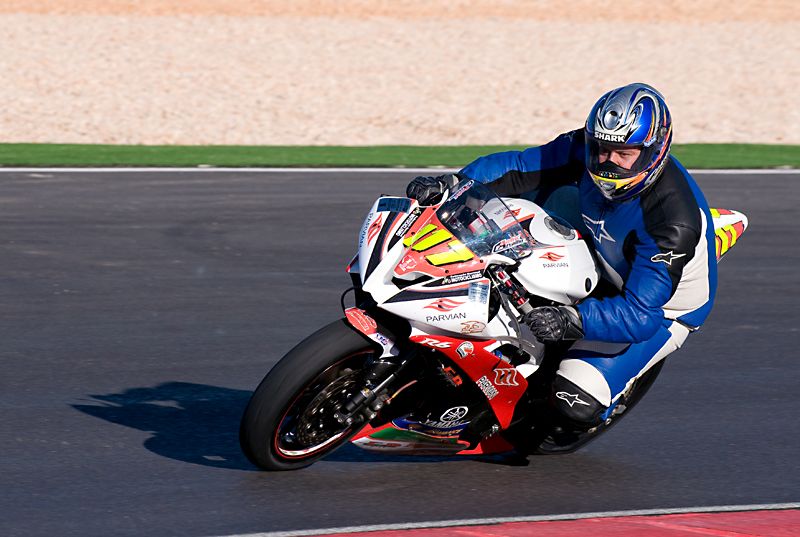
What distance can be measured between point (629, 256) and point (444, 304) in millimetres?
947

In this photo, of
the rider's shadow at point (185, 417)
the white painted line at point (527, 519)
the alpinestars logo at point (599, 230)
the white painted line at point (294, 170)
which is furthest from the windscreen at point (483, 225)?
the white painted line at point (294, 170)

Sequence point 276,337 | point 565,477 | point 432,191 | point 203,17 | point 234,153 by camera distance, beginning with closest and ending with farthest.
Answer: point 432,191, point 565,477, point 276,337, point 234,153, point 203,17

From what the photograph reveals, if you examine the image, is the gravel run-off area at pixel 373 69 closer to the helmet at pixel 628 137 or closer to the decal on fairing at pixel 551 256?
the helmet at pixel 628 137

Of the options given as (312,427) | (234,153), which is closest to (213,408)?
(312,427)

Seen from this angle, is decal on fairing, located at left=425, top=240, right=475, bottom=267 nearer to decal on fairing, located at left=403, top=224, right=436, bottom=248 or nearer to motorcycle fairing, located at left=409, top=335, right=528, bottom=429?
decal on fairing, located at left=403, top=224, right=436, bottom=248

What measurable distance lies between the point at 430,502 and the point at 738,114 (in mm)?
17980

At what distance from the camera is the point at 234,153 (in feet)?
53.5

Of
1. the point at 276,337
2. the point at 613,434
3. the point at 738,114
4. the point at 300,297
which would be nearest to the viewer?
the point at 613,434

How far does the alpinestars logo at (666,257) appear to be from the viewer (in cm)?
536

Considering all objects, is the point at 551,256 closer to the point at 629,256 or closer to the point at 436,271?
the point at 629,256

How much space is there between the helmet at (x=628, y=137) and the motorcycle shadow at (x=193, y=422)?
1410mm

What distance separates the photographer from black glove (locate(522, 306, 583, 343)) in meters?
5.04

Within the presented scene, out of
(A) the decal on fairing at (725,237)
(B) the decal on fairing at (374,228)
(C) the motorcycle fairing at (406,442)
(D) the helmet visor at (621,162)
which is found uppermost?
(D) the helmet visor at (621,162)

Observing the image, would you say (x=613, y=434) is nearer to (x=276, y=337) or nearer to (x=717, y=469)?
(x=717, y=469)
